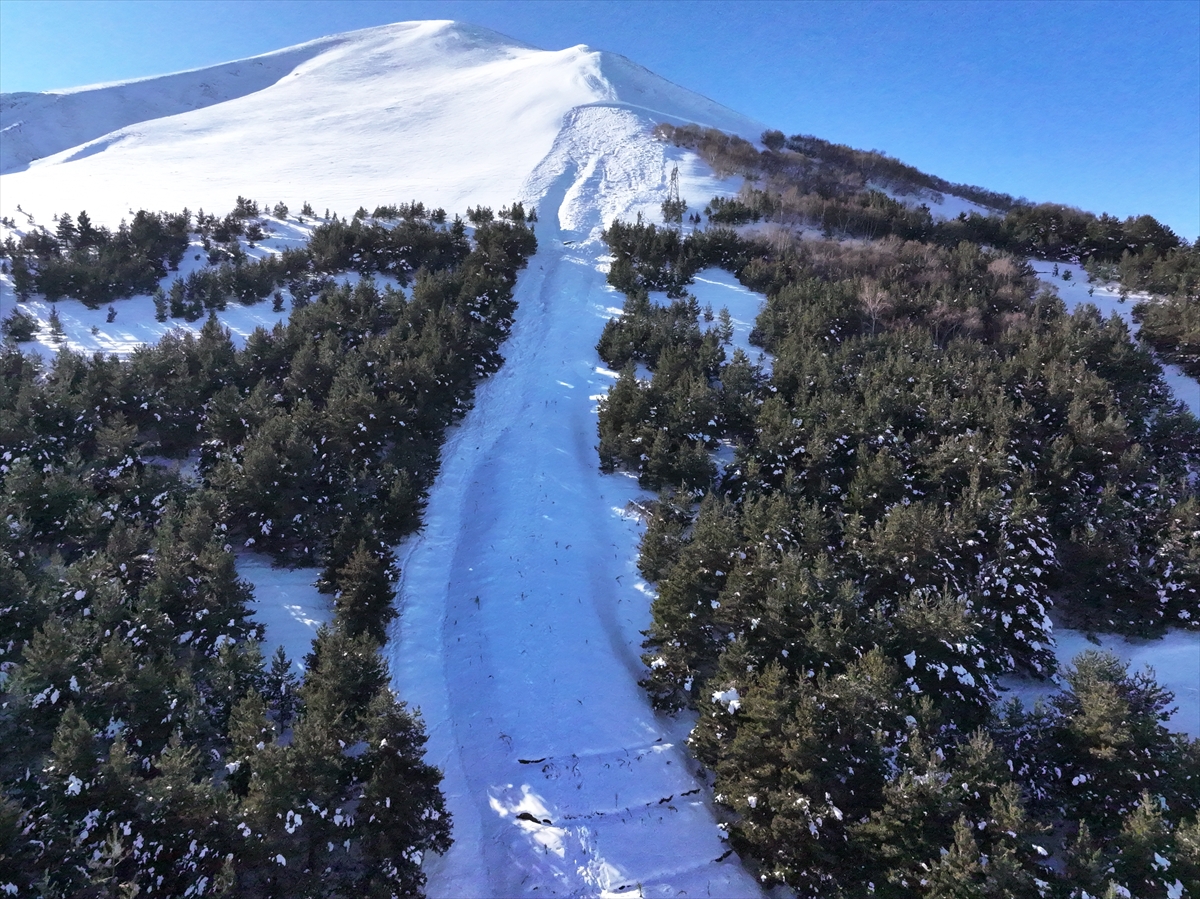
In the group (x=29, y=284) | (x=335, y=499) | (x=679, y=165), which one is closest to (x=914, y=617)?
(x=335, y=499)

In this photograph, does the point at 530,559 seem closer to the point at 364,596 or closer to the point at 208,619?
the point at 364,596

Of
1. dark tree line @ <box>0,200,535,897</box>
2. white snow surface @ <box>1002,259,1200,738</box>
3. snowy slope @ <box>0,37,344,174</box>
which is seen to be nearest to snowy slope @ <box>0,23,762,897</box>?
dark tree line @ <box>0,200,535,897</box>

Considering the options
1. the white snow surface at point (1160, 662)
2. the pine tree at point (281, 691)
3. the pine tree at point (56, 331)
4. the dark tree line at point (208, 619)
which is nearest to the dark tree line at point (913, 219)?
the white snow surface at point (1160, 662)

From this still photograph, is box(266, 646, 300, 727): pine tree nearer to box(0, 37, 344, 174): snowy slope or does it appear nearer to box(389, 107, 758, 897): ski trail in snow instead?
box(389, 107, 758, 897): ski trail in snow

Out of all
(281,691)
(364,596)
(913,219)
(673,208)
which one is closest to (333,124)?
(673,208)

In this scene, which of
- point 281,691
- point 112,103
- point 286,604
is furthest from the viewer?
point 112,103

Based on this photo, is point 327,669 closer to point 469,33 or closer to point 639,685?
point 639,685
